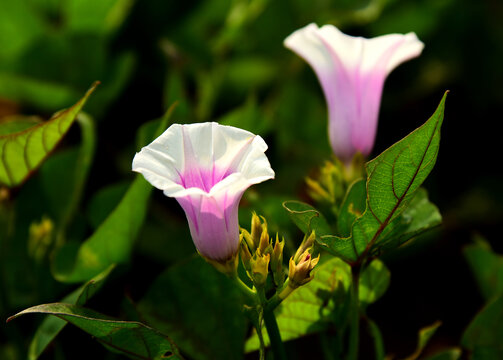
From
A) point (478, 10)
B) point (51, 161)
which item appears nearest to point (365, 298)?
point (51, 161)

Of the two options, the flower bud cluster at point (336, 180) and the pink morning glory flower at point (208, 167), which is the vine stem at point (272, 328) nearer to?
the pink morning glory flower at point (208, 167)

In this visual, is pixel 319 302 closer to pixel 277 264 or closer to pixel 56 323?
pixel 277 264

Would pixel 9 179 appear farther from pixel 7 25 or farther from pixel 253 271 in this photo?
pixel 7 25

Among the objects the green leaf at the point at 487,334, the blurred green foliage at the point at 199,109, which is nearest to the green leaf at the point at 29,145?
the blurred green foliage at the point at 199,109

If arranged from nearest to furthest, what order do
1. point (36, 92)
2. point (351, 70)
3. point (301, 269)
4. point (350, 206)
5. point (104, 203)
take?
point (301, 269) → point (350, 206) → point (351, 70) → point (104, 203) → point (36, 92)

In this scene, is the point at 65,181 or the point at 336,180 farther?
the point at 65,181

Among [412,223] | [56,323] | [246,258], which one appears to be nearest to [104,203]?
[56,323]
